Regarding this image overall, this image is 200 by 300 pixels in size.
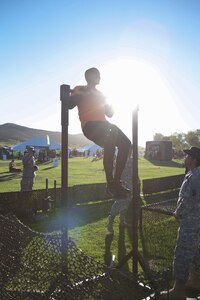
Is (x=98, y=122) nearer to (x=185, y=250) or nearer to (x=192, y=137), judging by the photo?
(x=185, y=250)

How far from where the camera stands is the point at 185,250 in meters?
5.11

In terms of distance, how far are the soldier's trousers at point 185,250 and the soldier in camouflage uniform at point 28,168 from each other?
8.49m

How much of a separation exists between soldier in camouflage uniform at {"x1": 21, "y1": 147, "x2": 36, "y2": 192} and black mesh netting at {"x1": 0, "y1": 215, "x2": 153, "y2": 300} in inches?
291

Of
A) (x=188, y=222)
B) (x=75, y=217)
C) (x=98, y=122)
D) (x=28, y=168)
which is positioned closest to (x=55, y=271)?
(x=98, y=122)

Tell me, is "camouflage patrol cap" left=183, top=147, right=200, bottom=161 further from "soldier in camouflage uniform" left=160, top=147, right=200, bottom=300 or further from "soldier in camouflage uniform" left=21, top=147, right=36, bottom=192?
"soldier in camouflage uniform" left=21, top=147, right=36, bottom=192

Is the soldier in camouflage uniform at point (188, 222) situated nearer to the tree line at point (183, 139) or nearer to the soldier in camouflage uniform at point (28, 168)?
the soldier in camouflage uniform at point (28, 168)

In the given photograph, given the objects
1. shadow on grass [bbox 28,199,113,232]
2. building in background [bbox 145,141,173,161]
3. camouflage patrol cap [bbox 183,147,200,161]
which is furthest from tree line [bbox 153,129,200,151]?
camouflage patrol cap [bbox 183,147,200,161]

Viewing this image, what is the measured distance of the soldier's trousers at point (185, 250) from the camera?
16.4 ft

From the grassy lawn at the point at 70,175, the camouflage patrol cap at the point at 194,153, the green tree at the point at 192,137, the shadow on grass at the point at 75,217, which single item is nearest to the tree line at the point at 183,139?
the green tree at the point at 192,137

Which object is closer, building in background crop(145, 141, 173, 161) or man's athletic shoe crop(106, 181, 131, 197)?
man's athletic shoe crop(106, 181, 131, 197)

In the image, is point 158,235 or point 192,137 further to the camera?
point 192,137

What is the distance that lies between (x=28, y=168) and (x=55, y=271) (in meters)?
8.91

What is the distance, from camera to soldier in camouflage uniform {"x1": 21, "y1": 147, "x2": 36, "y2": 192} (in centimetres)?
1275

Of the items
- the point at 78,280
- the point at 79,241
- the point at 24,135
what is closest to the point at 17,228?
the point at 78,280
